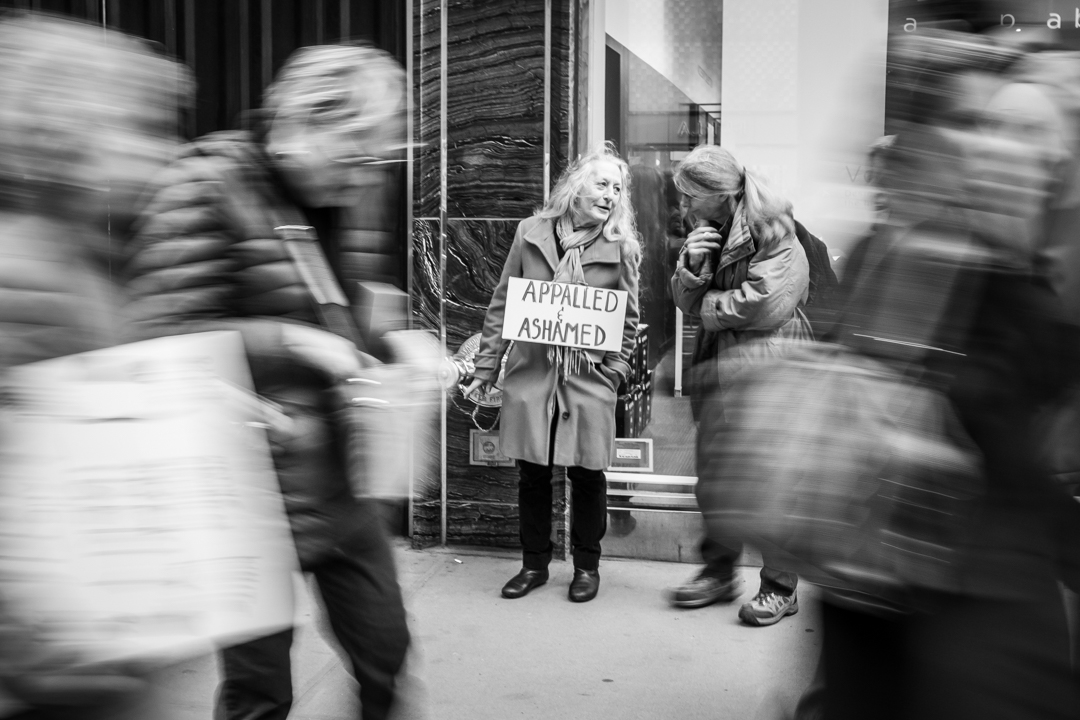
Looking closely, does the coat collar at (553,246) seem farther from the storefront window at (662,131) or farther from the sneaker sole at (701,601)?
the sneaker sole at (701,601)

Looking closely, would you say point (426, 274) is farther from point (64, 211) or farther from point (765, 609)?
point (64, 211)

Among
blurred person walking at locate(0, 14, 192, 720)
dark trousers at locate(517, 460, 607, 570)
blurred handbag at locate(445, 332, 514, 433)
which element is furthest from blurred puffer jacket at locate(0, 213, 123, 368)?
blurred handbag at locate(445, 332, 514, 433)

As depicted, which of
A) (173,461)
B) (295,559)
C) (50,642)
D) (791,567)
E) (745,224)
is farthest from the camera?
(745,224)

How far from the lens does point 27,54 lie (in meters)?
1.76

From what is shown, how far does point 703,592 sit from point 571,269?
5.19 ft

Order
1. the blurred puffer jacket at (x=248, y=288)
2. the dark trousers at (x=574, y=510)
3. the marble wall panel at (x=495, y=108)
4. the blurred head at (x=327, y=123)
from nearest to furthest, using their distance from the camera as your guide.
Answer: the blurred puffer jacket at (x=248, y=288), the blurred head at (x=327, y=123), the dark trousers at (x=574, y=510), the marble wall panel at (x=495, y=108)

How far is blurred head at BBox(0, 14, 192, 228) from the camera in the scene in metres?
1.70

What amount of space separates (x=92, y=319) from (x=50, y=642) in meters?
0.48

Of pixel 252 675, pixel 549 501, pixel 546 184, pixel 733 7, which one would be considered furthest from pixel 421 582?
pixel 733 7

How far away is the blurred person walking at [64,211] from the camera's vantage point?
1611mm

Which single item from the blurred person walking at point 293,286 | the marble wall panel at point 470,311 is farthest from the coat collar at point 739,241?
the blurred person walking at point 293,286

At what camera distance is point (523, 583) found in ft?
17.3

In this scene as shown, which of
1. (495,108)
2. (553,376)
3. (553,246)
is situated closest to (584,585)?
(553,376)

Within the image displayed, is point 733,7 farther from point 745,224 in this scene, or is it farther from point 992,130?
point 992,130
